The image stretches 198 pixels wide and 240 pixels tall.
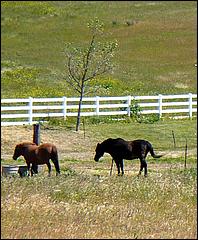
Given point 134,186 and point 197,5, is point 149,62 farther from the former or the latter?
→ point 134,186

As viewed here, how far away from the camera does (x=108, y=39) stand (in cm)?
5819

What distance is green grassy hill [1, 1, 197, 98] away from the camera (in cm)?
4597

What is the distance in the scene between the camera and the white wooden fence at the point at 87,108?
31.7 metres

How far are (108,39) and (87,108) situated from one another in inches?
940

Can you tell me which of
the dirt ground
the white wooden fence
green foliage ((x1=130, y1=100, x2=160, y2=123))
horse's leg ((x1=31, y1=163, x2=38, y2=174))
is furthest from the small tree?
horse's leg ((x1=31, y1=163, x2=38, y2=174))

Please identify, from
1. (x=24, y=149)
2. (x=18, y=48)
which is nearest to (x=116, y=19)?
(x=18, y=48)

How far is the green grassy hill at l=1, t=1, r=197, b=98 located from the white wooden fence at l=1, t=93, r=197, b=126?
9.68 feet

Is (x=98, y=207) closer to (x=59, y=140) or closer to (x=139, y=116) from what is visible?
(x=59, y=140)

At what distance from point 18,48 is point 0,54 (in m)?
3.16

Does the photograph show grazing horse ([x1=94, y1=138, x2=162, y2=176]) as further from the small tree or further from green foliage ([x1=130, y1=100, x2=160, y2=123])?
green foliage ([x1=130, y1=100, x2=160, y2=123])

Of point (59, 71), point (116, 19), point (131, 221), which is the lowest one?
point (131, 221)

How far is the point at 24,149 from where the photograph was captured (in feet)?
63.6

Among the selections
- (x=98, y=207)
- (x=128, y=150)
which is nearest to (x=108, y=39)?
(x=128, y=150)

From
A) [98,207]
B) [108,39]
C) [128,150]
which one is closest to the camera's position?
[98,207]
